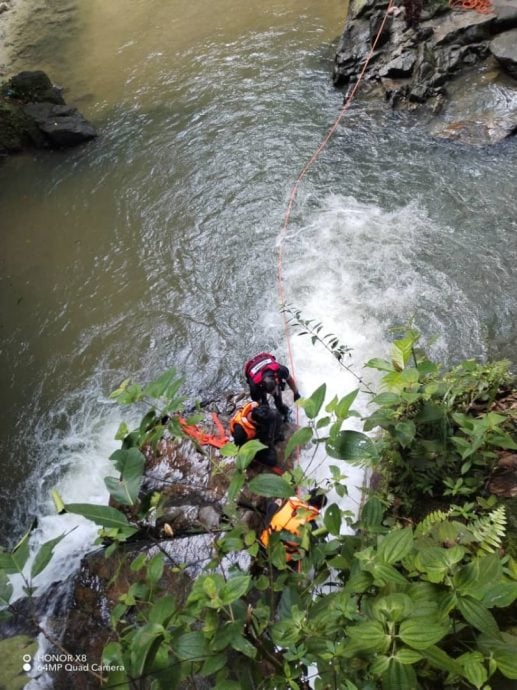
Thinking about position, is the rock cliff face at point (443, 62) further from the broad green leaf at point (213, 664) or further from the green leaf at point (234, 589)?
the broad green leaf at point (213, 664)

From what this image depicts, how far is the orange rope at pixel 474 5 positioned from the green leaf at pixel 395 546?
10.5m

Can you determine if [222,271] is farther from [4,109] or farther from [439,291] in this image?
[4,109]

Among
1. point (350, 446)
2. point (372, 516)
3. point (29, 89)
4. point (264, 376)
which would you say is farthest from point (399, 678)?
point (29, 89)

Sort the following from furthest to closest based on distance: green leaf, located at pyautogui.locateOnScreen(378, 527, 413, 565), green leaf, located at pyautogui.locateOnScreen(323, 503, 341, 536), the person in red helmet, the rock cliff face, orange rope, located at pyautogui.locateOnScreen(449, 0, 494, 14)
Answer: orange rope, located at pyautogui.locateOnScreen(449, 0, 494, 14)
the rock cliff face
the person in red helmet
green leaf, located at pyautogui.locateOnScreen(323, 503, 341, 536)
green leaf, located at pyautogui.locateOnScreen(378, 527, 413, 565)

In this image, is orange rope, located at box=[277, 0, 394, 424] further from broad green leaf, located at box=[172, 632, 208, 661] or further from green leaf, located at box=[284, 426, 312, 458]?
broad green leaf, located at box=[172, 632, 208, 661]

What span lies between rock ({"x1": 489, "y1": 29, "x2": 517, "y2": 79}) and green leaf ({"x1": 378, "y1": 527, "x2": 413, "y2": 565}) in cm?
903

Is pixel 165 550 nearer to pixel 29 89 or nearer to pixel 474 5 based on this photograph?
pixel 474 5

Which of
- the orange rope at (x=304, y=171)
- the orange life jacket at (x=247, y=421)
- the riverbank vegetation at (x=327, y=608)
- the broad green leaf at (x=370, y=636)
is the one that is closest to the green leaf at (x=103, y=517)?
the riverbank vegetation at (x=327, y=608)

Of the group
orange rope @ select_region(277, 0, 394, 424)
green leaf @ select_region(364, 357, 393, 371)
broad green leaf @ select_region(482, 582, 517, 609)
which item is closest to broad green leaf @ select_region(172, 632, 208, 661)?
broad green leaf @ select_region(482, 582, 517, 609)

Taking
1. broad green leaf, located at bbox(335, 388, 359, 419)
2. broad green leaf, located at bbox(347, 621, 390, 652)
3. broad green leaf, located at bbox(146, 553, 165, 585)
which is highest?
broad green leaf, located at bbox(335, 388, 359, 419)

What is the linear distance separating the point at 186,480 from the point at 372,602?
364 centimetres

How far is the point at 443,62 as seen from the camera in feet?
28.7

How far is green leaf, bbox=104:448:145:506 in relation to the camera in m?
1.60

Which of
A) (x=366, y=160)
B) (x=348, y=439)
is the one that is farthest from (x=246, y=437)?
(x=366, y=160)
